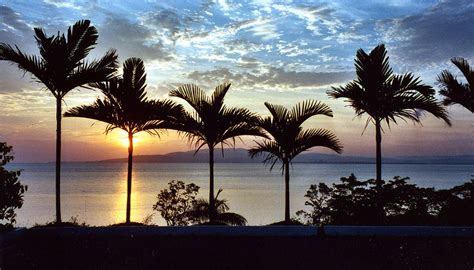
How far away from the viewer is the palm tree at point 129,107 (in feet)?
32.9

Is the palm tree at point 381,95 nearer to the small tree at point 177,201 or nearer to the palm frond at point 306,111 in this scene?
the palm frond at point 306,111

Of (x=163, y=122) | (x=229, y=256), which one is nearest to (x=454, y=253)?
(x=229, y=256)

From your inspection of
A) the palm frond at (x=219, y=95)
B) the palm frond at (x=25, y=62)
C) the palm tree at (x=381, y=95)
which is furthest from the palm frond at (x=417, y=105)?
the palm frond at (x=25, y=62)

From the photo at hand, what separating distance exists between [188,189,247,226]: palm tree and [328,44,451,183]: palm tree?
335 cm

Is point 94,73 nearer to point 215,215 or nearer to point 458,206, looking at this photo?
point 215,215

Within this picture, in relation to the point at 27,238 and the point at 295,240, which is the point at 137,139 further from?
the point at 295,240

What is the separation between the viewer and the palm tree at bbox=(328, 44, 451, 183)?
9.74m

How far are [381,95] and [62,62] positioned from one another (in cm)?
662

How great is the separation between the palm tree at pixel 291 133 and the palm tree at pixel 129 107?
2.04 metres

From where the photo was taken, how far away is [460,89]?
418 inches

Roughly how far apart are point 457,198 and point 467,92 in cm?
245

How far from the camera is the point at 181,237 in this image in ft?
24.7

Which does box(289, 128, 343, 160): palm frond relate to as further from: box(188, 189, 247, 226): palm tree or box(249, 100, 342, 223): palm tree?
box(188, 189, 247, 226): palm tree

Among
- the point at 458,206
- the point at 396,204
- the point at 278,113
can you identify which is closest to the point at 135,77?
the point at 278,113
